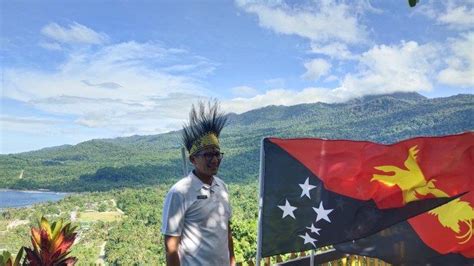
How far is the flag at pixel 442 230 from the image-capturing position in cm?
264

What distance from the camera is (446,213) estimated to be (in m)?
2.79

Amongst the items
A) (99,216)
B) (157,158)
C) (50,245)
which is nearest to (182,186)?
(50,245)

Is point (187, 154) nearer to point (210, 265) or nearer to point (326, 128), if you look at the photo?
point (210, 265)

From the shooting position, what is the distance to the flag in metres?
2.64

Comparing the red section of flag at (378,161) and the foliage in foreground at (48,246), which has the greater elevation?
the red section of flag at (378,161)

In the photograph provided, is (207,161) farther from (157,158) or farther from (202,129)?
(157,158)

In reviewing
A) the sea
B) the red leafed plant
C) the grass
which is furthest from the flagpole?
the sea

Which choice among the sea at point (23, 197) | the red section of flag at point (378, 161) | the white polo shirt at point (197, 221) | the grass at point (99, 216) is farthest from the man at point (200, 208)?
the sea at point (23, 197)

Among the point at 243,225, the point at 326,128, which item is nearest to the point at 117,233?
the point at 243,225

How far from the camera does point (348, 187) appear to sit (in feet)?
8.84

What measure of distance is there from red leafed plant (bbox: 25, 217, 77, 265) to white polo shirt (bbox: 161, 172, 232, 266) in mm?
465

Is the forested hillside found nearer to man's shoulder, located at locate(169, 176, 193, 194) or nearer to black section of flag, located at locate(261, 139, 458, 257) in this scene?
black section of flag, located at locate(261, 139, 458, 257)

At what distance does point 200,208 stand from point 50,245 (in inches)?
27.8

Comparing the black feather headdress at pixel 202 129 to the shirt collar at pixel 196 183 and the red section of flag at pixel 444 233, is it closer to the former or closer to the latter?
the shirt collar at pixel 196 183
